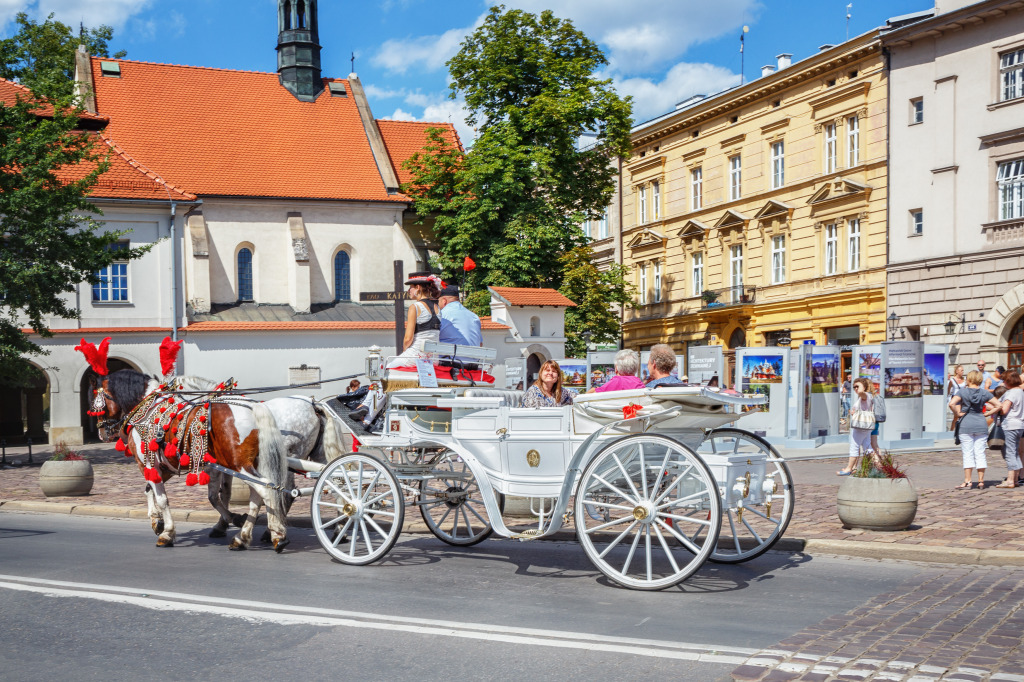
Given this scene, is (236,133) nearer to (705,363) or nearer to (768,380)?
(705,363)

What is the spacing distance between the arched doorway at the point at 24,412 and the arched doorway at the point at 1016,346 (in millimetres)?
30354

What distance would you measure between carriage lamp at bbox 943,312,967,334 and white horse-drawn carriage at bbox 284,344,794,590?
82.2 ft

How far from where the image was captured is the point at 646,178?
50.5 metres

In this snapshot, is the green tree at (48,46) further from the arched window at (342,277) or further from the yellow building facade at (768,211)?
the yellow building facade at (768,211)

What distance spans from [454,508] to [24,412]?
1172 inches

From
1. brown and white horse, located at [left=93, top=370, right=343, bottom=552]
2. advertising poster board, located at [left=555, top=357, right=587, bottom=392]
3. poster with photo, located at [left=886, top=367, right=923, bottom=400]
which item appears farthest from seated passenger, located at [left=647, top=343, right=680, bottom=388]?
advertising poster board, located at [left=555, top=357, right=587, bottom=392]

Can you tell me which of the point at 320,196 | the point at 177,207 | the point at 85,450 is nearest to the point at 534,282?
the point at 320,196

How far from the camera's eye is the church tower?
46094 millimetres

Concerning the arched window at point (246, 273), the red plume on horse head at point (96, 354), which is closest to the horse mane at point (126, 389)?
the red plume on horse head at point (96, 354)

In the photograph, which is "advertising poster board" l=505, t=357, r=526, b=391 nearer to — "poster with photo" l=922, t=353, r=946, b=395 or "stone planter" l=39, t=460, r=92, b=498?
"poster with photo" l=922, t=353, r=946, b=395

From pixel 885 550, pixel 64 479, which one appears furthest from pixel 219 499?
pixel 885 550

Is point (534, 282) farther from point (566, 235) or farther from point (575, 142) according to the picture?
point (575, 142)

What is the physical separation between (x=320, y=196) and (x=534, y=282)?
1001 cm

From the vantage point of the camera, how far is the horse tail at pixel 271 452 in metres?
9.27
